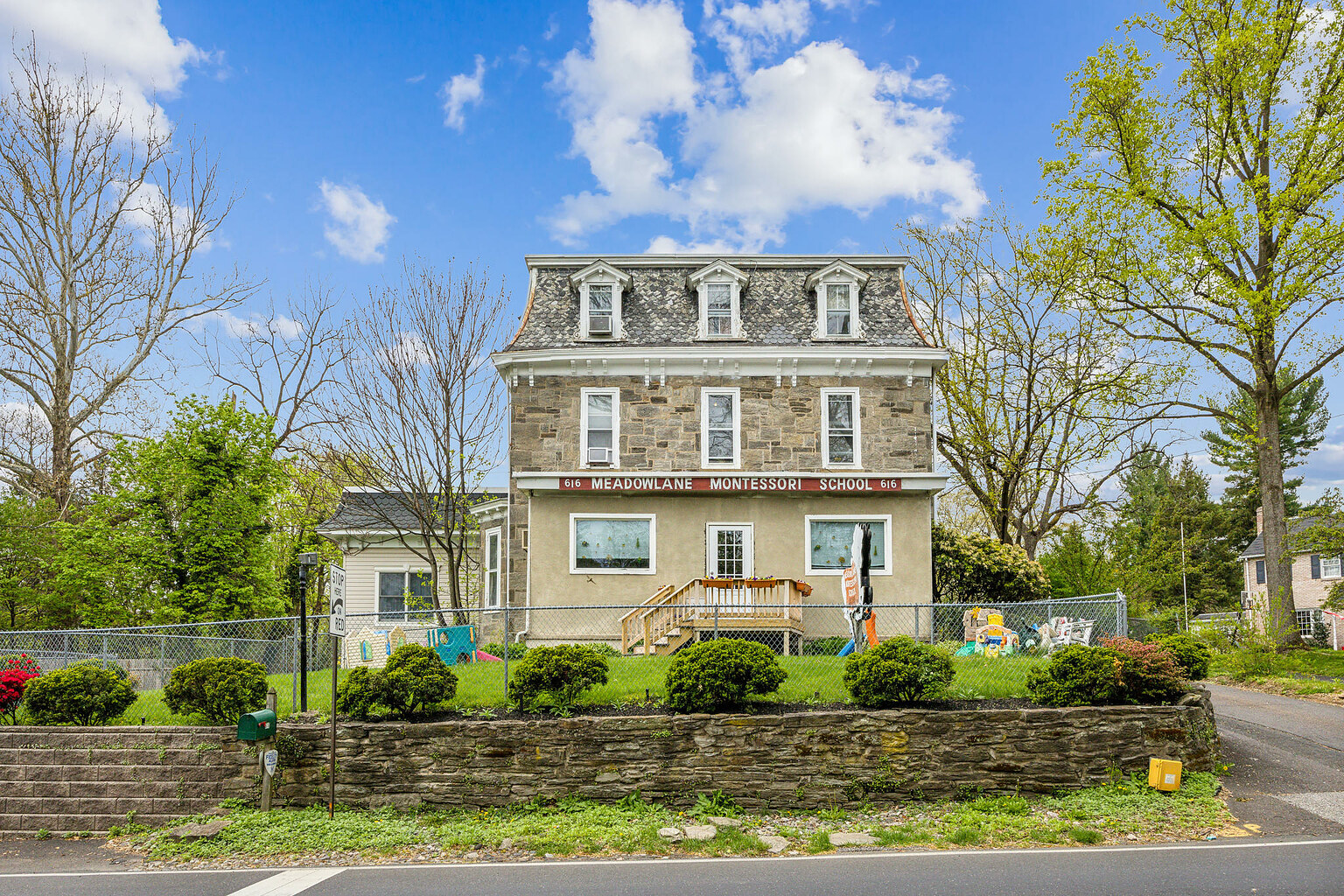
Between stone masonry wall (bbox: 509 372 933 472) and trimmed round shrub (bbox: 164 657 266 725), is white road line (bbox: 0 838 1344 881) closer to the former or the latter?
trimmed round shrub (bbox: 164 657 266 725)

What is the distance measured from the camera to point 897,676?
34.8 ft

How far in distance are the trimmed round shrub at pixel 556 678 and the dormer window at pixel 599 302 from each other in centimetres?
1061

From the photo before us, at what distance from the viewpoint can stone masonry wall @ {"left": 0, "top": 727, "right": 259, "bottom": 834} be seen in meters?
10.5

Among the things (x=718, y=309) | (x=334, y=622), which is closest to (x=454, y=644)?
(x=334, y=622)

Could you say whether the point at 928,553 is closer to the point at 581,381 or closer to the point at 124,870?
the point at 581,381

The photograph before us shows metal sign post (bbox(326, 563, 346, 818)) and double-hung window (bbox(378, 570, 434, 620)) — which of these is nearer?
metal sign post (bbox(326, 563, 346, 818))

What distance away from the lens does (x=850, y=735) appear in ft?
34.1

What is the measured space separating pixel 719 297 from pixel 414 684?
12723 mm

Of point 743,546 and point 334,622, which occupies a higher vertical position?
point 743,546

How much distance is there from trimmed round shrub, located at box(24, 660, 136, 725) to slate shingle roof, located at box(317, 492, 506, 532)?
1256cm

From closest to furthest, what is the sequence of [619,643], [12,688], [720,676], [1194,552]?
[720,676] → [12,688] → [619,643] → [1194,552]

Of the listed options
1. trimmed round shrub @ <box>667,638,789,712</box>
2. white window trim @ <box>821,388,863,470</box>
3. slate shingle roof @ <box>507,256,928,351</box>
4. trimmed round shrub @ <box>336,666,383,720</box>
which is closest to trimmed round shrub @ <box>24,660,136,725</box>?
trimmed round shrub @ <box>336,666,383,720</box>

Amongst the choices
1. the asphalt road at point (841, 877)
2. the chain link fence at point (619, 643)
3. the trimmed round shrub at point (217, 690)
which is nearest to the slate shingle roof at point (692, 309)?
the chain link fence at point (619, 643)

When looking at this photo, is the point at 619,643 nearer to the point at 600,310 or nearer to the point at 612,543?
the point at 612,543
